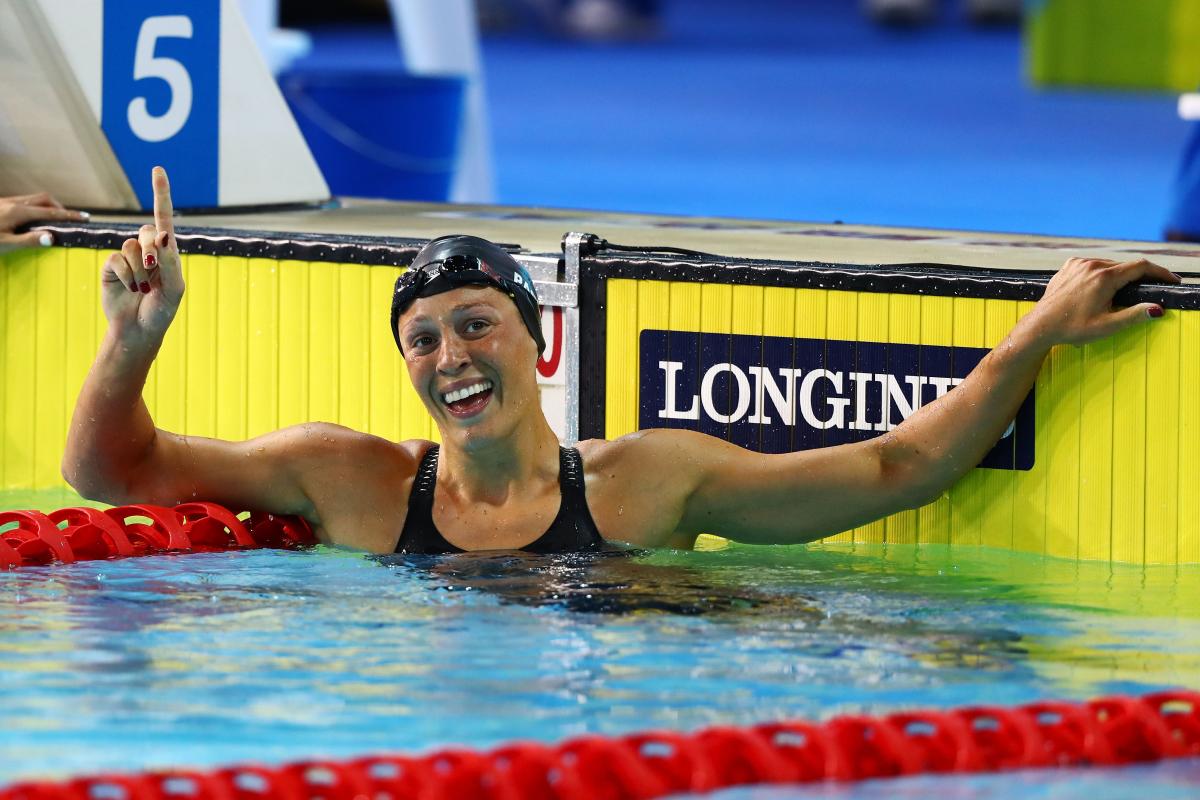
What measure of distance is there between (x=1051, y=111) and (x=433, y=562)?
17.8 meters

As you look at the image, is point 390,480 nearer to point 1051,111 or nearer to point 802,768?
point 802,768

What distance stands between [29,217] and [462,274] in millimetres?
1783

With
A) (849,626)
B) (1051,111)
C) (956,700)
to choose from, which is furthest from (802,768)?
(1051,111)

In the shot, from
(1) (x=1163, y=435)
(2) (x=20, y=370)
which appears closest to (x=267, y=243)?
(2) (x=20, y=370)

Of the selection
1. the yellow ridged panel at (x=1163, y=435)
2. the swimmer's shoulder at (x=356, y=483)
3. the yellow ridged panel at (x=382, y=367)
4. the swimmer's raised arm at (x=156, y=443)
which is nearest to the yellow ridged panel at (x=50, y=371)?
the yellow ridged panel at (x=382, y=367)

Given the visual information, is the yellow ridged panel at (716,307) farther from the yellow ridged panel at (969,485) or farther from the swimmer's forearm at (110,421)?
the swimmer's forearm at (110,421)

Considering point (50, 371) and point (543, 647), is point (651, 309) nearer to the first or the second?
point (543, 647)

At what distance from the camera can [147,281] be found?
4066mm

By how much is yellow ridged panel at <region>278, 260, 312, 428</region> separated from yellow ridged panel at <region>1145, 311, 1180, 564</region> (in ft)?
6.63

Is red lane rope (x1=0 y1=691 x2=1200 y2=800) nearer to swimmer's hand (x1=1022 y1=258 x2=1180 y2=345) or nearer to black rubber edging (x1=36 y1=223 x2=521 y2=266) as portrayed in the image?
swimmer's hand (x1=1022 y1=258 x2=1180 y2=345)

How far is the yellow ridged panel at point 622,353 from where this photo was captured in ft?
15.5

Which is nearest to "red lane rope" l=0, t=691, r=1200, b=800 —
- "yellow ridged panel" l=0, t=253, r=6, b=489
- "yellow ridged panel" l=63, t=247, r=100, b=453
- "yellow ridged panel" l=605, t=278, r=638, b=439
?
"yellow ridged panel" l=605, t=278, r=638, b=439

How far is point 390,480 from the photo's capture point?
4285 mm

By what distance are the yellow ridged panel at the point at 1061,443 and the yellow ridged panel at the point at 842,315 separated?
0.44 m
